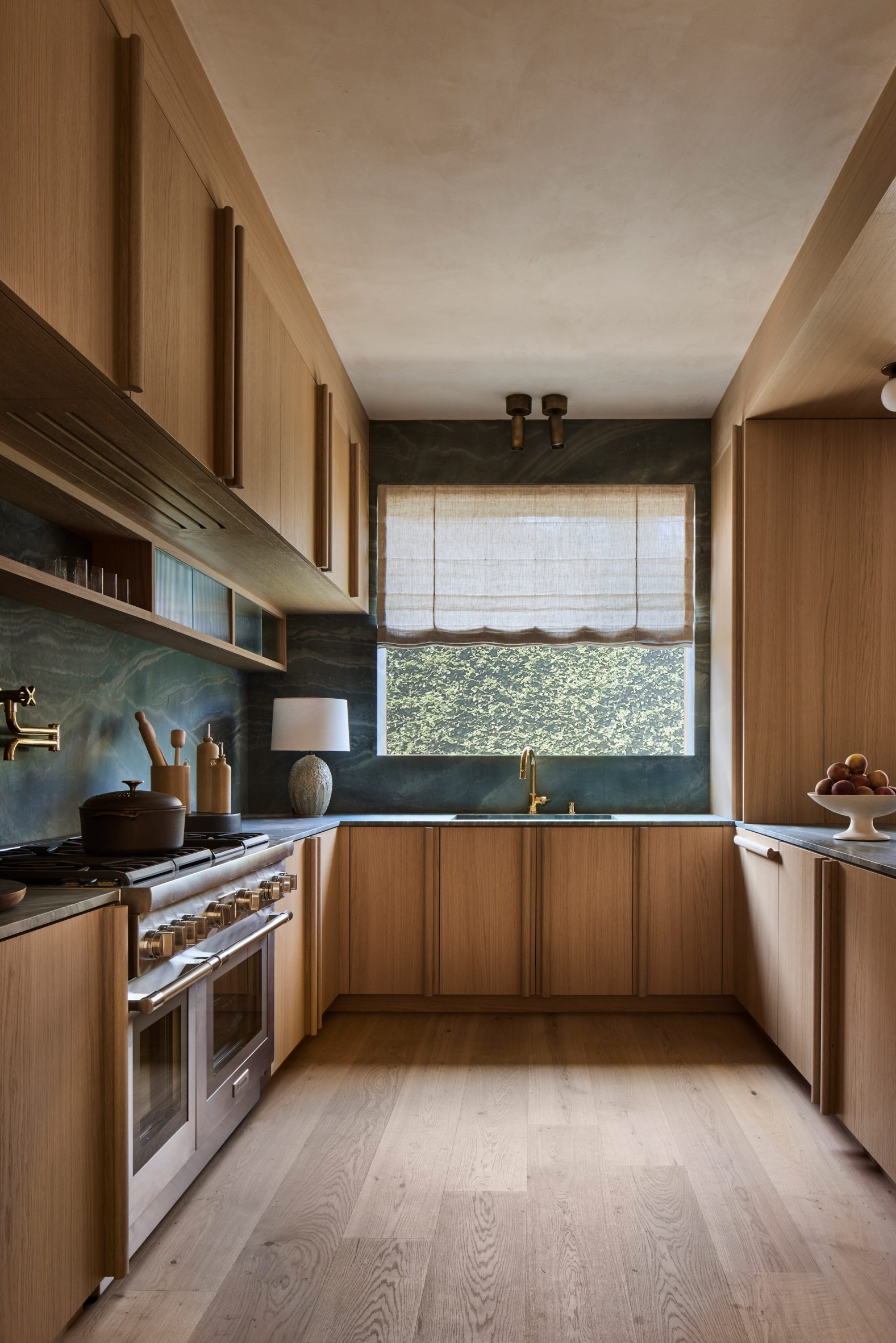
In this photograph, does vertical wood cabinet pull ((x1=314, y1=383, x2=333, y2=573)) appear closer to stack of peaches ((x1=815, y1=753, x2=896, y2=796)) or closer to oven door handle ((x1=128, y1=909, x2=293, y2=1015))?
oven door handle ((x1=128, y1=909, x2=293, y2=1015))

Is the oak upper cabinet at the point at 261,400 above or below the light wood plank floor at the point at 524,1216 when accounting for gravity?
above

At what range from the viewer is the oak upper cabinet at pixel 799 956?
9.58 feet

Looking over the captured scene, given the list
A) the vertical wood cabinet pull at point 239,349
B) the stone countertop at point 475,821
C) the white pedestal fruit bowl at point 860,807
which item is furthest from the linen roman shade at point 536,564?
the vertical wood cabinet pull at point 239,349

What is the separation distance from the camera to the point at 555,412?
176 inches

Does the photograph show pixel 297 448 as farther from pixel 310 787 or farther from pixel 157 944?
pixel 157 944

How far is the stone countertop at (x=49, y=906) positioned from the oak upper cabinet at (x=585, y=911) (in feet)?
7.86

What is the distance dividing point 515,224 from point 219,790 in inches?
82.1

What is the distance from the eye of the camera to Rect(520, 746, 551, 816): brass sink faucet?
452 centimetres

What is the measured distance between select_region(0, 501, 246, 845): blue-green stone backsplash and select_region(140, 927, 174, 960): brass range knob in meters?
0.65

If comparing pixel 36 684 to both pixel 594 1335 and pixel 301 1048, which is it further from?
pixel 594 1335

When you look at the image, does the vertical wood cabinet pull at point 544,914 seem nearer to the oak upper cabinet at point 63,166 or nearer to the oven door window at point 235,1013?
the oven door window at point 235,1013

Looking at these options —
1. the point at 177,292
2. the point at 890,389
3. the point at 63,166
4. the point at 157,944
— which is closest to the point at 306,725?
the point at 157,944

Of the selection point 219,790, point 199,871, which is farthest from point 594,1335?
point 219,790

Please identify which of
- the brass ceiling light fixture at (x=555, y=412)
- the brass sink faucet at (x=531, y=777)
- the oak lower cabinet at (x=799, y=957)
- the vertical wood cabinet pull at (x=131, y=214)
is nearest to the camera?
the vertical wood cabinet pull at (x=131, y=214)
